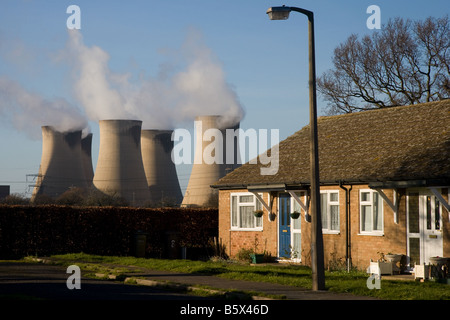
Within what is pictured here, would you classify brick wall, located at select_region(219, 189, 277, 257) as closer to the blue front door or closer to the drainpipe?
the blue front door

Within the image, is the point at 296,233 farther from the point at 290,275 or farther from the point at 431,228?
the point at 431,228

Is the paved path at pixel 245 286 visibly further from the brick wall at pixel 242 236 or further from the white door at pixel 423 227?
the brick wall at pixel 242 236

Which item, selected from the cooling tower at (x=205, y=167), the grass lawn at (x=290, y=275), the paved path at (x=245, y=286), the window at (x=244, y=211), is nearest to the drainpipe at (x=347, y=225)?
the grass lawn at (x=290, y=275)

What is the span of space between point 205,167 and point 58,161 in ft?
59.5

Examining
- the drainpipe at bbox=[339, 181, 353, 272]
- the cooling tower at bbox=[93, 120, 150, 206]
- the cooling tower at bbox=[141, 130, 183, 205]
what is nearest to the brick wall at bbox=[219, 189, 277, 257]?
the drainpipe at bbox=[339, 181, 353, 272]

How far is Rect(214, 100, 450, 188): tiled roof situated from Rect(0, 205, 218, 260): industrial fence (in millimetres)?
4175

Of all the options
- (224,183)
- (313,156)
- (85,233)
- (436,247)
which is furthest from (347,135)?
(85,233)

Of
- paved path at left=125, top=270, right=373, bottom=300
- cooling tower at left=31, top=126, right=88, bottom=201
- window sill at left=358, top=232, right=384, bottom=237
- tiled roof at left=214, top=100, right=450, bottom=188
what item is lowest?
paved path at left=125, top=270, right=373, bottom=300

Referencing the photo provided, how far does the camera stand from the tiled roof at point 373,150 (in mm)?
19800

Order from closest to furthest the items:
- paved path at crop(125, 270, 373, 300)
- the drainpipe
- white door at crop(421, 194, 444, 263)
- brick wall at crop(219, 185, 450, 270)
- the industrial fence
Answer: paved path at crop(125, 270, 373, 300), white door at crop(421, 194, 444, 263), brick wall at crop(219, 185, 450, 270), the drainpipe, the industrial fence

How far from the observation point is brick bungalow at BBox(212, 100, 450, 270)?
19.0m

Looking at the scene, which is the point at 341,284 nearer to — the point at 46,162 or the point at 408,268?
the point at 408,268

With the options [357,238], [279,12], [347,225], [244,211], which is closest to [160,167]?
[244,211]
